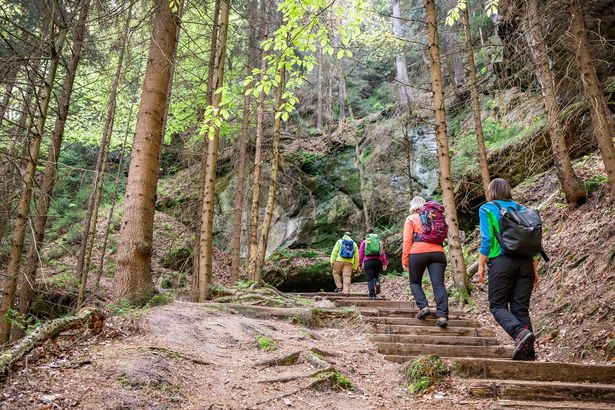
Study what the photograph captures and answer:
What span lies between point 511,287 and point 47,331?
15.9 feet

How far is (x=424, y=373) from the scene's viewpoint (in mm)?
4492

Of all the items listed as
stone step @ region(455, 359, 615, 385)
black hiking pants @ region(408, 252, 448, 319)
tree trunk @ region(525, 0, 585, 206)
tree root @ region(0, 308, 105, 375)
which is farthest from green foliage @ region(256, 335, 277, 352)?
tree trunk @ region(525, 0, 585, 206)

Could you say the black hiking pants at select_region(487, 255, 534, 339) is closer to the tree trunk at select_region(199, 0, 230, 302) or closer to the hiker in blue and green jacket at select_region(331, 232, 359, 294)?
the tree trunk at select_region(199, 0, 230, 302)

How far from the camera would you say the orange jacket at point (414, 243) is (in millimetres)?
6796

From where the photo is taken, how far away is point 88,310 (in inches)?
180

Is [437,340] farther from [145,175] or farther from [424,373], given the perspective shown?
[145,175]

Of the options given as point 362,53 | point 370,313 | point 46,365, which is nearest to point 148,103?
point 46,365

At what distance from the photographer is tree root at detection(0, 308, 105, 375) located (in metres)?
3.24

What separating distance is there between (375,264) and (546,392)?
23.7ft

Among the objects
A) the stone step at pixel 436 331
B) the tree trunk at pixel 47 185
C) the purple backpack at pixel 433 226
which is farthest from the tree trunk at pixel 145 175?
the purple backpack at pixel 433 226

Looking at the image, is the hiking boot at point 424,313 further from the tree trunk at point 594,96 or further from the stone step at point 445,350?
the tree trunk at point 594,96

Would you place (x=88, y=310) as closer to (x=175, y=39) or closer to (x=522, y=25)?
(x=175, y=39)

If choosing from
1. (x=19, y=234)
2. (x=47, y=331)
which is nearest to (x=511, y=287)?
(x=47, y=331)

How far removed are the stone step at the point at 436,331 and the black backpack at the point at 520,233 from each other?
245 cm
